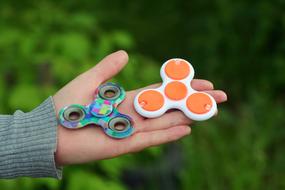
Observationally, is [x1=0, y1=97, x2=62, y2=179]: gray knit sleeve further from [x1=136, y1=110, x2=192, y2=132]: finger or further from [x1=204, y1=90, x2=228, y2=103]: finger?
[x1=204, y1=90, x2=228, y2=103]: finger

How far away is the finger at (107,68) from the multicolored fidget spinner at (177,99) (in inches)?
4.1

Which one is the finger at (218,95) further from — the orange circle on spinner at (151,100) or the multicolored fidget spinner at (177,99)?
the orange circle on spinner at (151,100)

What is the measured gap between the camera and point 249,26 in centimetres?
296

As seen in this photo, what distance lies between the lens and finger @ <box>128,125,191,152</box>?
140 cm

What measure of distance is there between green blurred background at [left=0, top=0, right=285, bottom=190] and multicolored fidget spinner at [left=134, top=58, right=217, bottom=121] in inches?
20.1

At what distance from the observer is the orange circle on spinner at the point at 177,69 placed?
160 centimetres

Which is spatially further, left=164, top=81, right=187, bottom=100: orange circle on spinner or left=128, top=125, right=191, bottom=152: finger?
left=164, top=81, right=187, bottom=100: orange circle on spinner

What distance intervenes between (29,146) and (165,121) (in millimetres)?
358

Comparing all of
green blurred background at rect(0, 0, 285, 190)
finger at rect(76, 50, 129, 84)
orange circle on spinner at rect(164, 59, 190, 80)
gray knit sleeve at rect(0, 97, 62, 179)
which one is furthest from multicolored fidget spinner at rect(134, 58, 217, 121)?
green blurred background at rect(0, 0, 285, 190)

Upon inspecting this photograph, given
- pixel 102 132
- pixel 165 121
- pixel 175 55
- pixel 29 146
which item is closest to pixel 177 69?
pixel 165 121

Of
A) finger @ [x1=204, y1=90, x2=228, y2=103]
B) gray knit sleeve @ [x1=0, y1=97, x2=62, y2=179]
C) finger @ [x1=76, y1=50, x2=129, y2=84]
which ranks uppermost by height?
finger @ [x1=76, y1=50, x2=129, y2=84]

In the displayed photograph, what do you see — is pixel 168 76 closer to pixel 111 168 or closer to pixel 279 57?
pixel 111 168

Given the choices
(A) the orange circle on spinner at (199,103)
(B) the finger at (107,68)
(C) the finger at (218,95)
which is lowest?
(A) the orange circle on spinner at (199,103)

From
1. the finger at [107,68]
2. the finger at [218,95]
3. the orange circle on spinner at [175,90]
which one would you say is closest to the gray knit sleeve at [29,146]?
the finger at [107,68]
